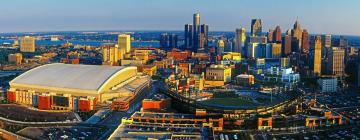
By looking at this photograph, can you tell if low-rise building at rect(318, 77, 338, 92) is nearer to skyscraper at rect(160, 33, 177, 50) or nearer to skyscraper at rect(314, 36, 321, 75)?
skyscraper at rect(314, 36, 321, 75)

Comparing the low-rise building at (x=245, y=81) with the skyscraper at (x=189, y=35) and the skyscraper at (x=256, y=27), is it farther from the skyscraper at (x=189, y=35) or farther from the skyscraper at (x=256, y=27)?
the skyscraper at (x=256, y=27)

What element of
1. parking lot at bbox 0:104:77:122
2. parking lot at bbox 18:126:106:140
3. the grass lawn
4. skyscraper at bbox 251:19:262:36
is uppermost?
skyscraper at bbox 251:19:262:36

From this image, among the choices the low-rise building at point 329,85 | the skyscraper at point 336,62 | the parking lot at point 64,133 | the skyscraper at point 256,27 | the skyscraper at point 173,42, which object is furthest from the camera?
the skyscraper at point 256,27

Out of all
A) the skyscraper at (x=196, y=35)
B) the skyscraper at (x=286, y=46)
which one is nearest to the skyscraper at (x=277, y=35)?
the skyscraper at (x=286, y=46)

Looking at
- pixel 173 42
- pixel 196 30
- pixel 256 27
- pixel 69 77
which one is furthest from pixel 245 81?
pixel 256 27

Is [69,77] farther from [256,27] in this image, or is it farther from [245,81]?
[256,27]

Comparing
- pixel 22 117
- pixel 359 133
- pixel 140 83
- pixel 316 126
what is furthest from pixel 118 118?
pixel 359 133

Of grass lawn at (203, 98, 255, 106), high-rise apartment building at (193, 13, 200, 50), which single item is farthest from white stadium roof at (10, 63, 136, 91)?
high-rise apartment building at (193, 13, 200, 50)

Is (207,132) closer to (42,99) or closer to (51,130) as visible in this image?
(51,130)
